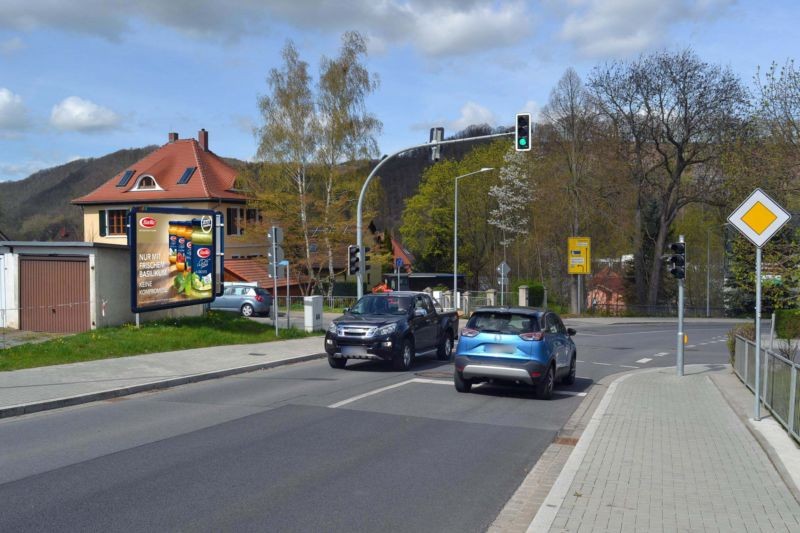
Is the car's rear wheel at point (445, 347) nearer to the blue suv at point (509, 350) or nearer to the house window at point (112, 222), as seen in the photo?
the blue suv at point (509, 350)

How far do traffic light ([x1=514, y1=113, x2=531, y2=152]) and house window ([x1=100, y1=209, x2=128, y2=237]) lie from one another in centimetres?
3885

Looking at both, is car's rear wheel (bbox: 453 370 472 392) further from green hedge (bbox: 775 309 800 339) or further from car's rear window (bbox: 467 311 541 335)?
green hedge (bbox: 775 309 800 339)

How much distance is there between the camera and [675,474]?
7656 mm

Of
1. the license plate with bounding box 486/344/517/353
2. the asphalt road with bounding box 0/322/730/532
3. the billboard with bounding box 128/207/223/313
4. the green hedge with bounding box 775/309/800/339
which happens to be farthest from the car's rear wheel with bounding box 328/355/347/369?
the green hedge with bounding box 775/309/800/339

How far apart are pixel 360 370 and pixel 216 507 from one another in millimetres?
10732

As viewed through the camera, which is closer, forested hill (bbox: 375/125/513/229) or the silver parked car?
the silver parked car

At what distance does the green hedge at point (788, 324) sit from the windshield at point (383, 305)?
23.6 meters

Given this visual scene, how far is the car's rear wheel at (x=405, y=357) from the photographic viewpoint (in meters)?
16.8

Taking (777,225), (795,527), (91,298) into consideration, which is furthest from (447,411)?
(91,298)

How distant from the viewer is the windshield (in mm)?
17875

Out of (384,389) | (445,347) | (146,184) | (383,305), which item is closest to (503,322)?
(384,389)

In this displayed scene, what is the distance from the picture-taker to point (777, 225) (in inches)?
405

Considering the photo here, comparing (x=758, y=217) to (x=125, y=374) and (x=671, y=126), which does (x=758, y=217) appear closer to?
(x=125, y=374)

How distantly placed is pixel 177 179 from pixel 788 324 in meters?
38.5
